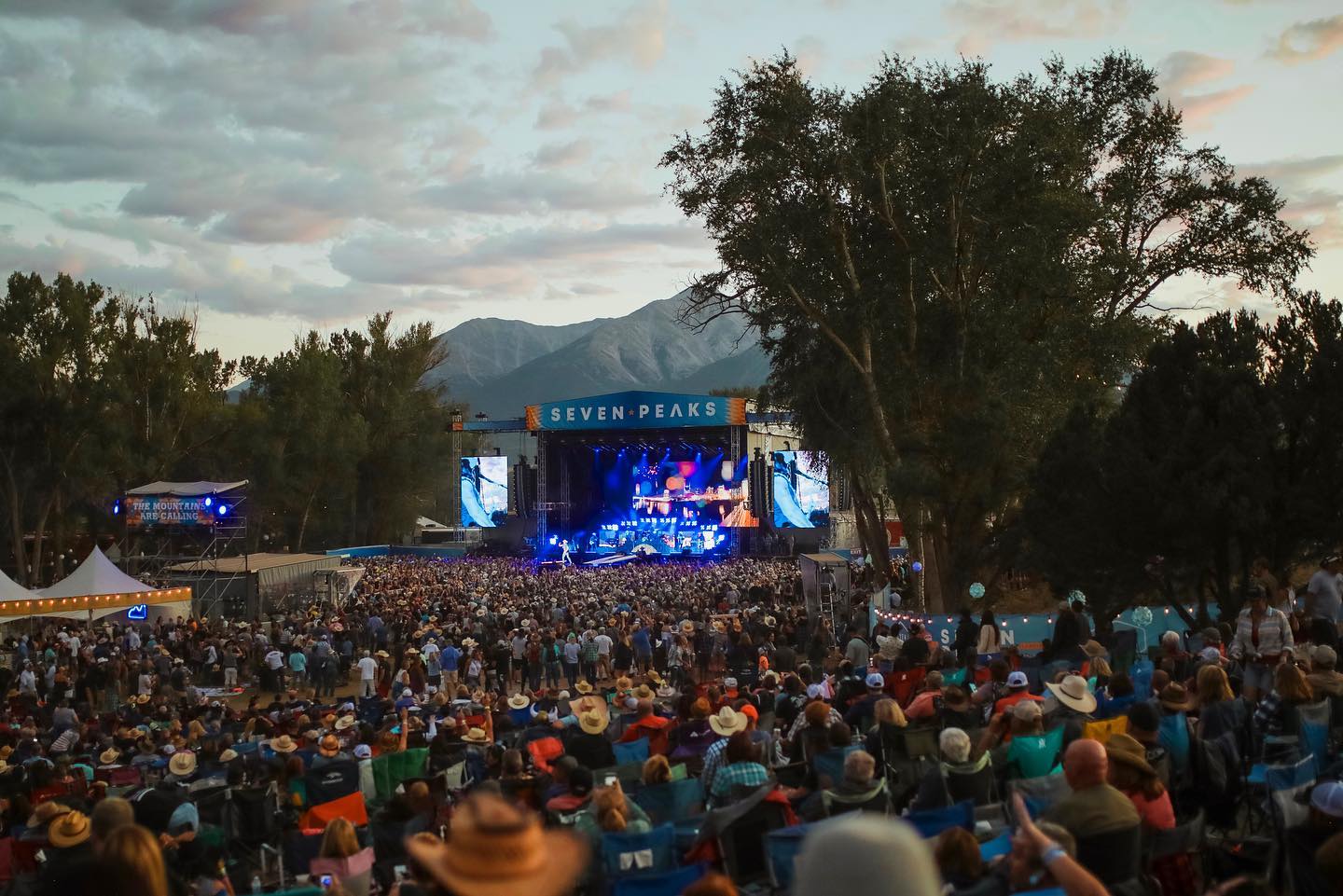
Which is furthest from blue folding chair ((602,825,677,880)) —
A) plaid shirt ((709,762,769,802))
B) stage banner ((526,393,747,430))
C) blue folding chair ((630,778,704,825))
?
stage banner ((526,393,747,430))

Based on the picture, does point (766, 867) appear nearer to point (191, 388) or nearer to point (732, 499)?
point (732, 499)

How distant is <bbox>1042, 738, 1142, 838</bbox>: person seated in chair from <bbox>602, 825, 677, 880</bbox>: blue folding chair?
6.11 ft

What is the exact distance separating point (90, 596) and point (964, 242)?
18001 mm

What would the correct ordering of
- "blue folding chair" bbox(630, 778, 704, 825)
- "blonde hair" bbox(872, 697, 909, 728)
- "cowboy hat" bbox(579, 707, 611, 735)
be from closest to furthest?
"blue folding chair" bbox(630, 778, 704, 825) < "blonde hair" bbox(872, 697, 909, 728) < "cowboy hat" bbox(579, 707, 611, 735)

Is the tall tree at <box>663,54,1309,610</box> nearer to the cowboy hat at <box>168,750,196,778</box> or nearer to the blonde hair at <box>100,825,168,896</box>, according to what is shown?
the cowboy hat at <box>168,750,196,778</box>

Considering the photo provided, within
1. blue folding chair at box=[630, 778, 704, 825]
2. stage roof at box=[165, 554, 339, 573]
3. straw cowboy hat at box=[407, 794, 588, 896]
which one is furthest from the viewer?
stage roof at box=[165, 554, 339, 573]

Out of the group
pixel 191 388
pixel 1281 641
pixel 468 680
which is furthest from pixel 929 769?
pixel 191 388

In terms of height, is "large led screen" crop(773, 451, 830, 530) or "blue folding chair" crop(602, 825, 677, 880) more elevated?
"large led screen" crop(773, 451, 830, 530)

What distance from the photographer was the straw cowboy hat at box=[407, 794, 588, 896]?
2322 millimetres

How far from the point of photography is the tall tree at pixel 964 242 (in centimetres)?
2089

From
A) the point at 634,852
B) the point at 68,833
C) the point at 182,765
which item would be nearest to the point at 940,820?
the point at 634,852

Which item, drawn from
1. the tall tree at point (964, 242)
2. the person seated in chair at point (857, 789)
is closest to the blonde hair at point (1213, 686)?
the person seated in chair at point (857, 789)

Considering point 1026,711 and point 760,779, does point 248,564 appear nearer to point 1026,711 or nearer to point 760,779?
point 760,779

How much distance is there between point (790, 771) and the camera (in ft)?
26.2
